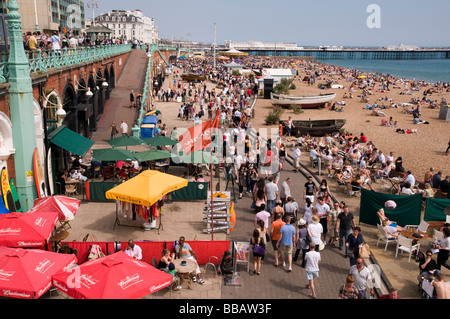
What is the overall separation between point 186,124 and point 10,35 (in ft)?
60.5

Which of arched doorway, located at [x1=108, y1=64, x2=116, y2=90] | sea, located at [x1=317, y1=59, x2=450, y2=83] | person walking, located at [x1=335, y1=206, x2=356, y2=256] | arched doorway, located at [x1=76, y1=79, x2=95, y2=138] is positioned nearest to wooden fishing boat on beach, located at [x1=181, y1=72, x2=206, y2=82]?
arched doorway, located at [x1=108, y1=64, x2=116, y2=90]

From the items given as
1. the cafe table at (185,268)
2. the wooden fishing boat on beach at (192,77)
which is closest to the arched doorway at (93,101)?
the cafe table at (185,268)

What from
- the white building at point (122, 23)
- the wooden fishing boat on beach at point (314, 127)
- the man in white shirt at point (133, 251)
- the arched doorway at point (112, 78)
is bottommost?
the man in white shirt at point (133, 251)

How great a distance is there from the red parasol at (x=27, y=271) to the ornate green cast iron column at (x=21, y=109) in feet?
17.7

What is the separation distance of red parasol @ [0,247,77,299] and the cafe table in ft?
7.98

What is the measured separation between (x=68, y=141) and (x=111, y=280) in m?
10.3

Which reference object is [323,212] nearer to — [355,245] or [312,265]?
[355,245]

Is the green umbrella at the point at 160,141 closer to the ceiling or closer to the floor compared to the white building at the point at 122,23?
closer to the floor

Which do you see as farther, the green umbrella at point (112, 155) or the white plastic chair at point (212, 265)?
the green umbrella at point (112, 155)

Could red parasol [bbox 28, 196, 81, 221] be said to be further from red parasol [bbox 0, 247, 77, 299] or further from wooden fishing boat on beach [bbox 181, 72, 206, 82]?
wooden fishing boat on beach [bbox 181, 72, 206, 82]

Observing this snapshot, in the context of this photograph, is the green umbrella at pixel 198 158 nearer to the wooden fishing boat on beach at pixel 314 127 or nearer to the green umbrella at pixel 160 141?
A: the green umbrella at pixel 160 141

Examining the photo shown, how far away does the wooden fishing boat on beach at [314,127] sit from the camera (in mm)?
28047

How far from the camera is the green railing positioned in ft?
38.5

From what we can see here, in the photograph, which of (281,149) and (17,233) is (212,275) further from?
(281,149)
